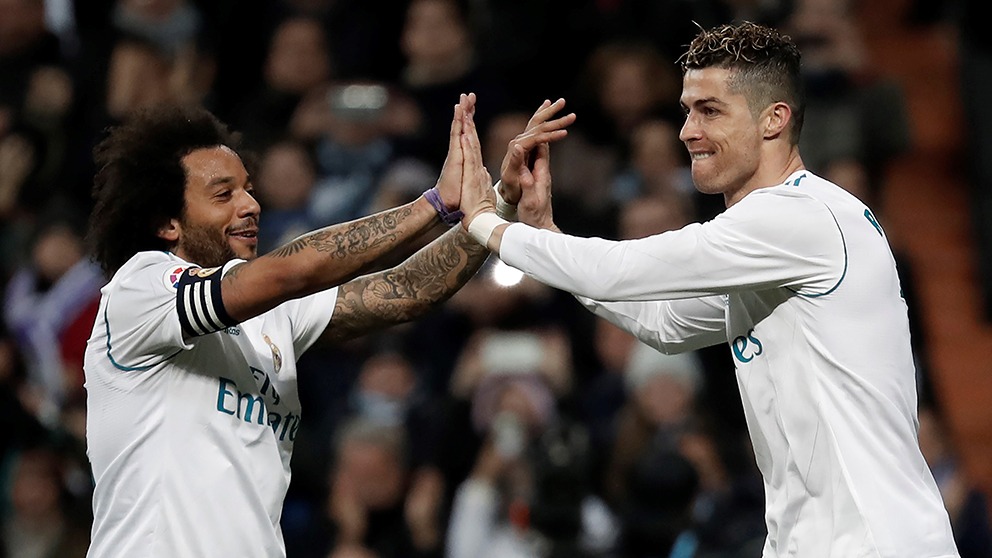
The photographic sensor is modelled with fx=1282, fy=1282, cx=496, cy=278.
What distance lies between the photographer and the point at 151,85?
9.30 metres

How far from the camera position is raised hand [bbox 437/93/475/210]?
398 cm

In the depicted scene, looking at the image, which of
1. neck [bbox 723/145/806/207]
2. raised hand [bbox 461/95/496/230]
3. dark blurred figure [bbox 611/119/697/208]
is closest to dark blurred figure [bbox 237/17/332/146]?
dark blurred figure [bbox 611/119/697/208]

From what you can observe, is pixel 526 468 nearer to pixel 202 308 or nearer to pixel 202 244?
pixel 202 244

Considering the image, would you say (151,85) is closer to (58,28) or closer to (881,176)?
(58,28)

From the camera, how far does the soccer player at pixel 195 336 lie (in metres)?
3.67

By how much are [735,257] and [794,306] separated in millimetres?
236

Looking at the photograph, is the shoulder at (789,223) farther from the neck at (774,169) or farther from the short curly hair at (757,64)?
the short curly hair at (757,64)

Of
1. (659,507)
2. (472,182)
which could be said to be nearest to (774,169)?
(472,182)

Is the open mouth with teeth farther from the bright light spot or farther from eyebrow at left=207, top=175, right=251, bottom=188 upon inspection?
the bright light spot

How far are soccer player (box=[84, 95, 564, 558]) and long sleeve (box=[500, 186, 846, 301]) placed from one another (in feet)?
2.15

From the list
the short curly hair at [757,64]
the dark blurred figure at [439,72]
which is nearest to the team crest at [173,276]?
the short curly hair at [757,64]

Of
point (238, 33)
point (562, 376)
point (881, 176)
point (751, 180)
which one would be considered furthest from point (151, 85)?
point (751, 180)

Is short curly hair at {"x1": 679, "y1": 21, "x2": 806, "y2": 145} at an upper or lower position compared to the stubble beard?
upper

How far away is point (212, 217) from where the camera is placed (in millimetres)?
4035
